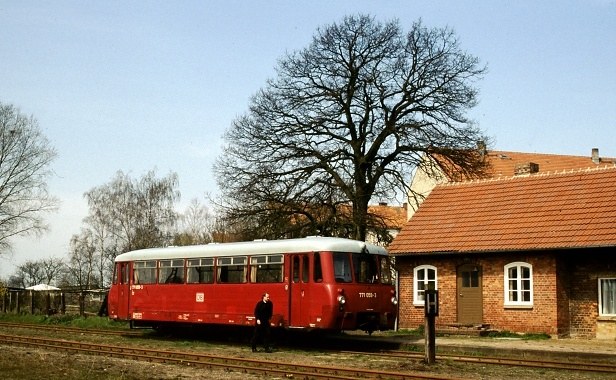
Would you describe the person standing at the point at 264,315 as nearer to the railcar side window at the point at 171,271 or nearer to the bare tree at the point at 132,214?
the railcar side window at the point at 171,271

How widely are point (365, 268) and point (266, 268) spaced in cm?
Answer: 258

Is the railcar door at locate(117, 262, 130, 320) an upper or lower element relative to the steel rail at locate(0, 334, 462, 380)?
upper

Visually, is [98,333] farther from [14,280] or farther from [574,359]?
[14,280]

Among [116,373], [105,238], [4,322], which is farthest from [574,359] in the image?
[105,238]

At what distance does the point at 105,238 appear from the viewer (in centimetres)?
6294

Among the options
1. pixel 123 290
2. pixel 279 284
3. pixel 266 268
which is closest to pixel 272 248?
pixel 266 268

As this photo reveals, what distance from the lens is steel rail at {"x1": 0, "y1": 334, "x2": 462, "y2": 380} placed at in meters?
14.0

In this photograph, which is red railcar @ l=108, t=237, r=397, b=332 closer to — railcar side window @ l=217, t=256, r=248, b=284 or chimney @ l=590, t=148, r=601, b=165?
railcar side window @ l=217, t=256, r=248, b=284

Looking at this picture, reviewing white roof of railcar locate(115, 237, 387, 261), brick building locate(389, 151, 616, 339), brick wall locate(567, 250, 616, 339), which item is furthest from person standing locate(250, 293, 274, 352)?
brick wall locate(567, 250, 616, 339)

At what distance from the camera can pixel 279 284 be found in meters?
20.4

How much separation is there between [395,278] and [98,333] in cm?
1010

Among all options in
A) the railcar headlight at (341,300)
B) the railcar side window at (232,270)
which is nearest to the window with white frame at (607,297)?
the railcar headlight at (341,300)


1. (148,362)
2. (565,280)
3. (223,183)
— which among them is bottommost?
(148,362)

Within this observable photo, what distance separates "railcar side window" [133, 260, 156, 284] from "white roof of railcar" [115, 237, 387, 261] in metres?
0.40
